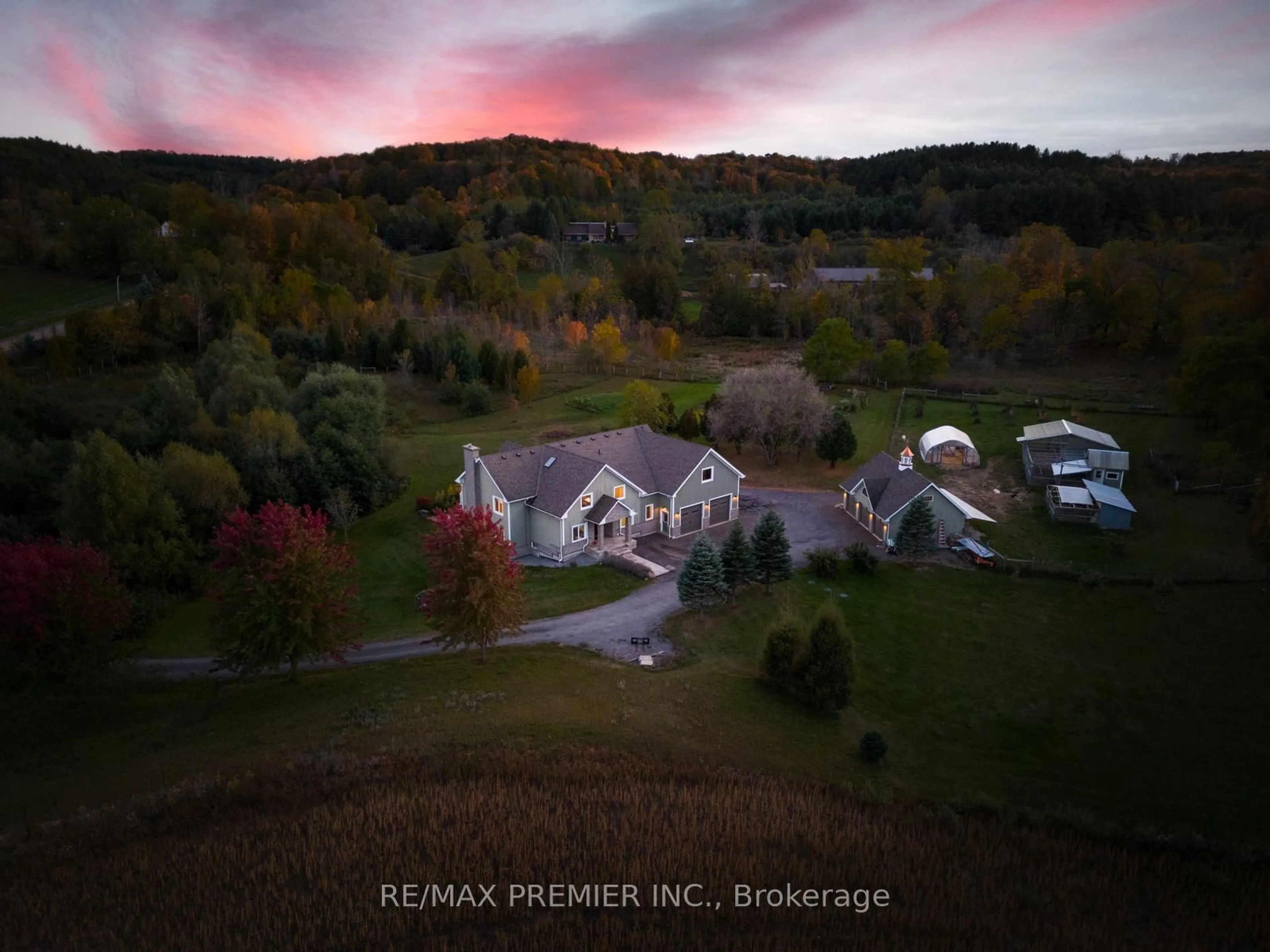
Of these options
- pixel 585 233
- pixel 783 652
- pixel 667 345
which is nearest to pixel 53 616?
pixel 783 652

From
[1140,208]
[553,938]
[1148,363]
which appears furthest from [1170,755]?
[1140,208]

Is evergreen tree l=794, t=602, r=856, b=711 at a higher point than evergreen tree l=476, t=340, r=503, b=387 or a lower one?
lower

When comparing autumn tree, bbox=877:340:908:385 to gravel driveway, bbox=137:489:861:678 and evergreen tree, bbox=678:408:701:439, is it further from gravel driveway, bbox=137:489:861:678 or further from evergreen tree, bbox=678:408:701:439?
gravel driveway, bbox=137:489:861:678

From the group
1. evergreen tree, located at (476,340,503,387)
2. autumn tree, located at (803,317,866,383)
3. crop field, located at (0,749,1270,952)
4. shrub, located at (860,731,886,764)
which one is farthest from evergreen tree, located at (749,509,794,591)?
evergreen tree, located at (476,340,503,387)

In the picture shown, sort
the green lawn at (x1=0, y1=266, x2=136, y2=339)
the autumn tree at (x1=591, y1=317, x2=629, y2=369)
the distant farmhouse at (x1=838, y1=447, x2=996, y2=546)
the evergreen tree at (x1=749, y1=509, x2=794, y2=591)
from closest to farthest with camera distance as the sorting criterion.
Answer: the evergreen tree at (x1=749, y1=509, x2=794, y2=591)
the distant farmhouse at (x1=838, y1=447, x2=996, y2=546)
the green lawn at (x1=0, y1=266, x2=136, y2=339)
the autumn tree at (x1=591, y1=317, x2=629, y2=369)

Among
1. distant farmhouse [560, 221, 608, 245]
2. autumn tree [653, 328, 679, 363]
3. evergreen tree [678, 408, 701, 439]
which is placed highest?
distant farmhouse [560, 221, 608, 245]

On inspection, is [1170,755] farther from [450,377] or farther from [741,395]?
[450,377]

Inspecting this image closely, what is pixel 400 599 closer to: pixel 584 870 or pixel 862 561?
pixel 862 561
